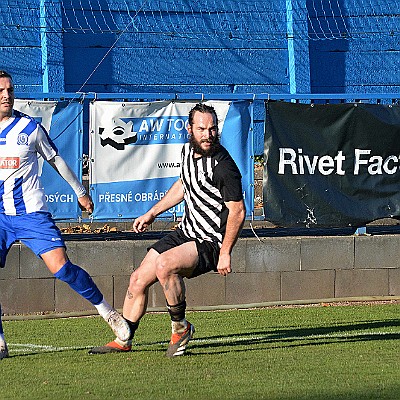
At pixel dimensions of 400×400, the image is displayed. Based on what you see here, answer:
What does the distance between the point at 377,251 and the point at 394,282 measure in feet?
1.31

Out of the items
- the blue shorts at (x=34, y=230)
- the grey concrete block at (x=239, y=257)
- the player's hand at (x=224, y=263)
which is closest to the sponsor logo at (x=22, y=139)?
the blue shorts at (x=34, y=230)

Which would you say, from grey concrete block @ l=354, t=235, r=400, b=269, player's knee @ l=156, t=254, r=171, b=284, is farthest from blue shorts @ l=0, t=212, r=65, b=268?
grey concrete block @ l=354, t=235, r=400, b=269

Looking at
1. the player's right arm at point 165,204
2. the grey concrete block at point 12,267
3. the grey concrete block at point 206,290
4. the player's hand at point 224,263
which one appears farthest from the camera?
the grey concrete block at point 206,290

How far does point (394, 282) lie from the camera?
40.0 ft

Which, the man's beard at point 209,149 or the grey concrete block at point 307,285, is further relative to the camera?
the grey concrete block at point 307,285

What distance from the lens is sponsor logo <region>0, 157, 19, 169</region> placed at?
8.23m

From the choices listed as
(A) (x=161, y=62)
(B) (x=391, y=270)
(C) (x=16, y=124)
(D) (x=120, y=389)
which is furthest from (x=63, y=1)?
(D) (x=120, y=389)

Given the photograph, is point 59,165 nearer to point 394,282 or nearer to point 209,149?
point 209,149

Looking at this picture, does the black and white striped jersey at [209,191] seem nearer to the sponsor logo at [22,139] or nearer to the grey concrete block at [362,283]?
the sponsor logo at [22,139]

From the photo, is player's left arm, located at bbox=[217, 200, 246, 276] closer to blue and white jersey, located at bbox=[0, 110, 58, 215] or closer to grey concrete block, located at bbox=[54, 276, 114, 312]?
blue and white jersey, located at bbox=[0, 110, 58, 215]

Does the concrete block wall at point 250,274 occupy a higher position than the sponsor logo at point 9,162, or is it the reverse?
the sponsor logo at point 9,162

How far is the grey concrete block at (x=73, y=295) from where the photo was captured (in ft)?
37.3

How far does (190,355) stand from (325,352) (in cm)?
104

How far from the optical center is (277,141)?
485 inches
